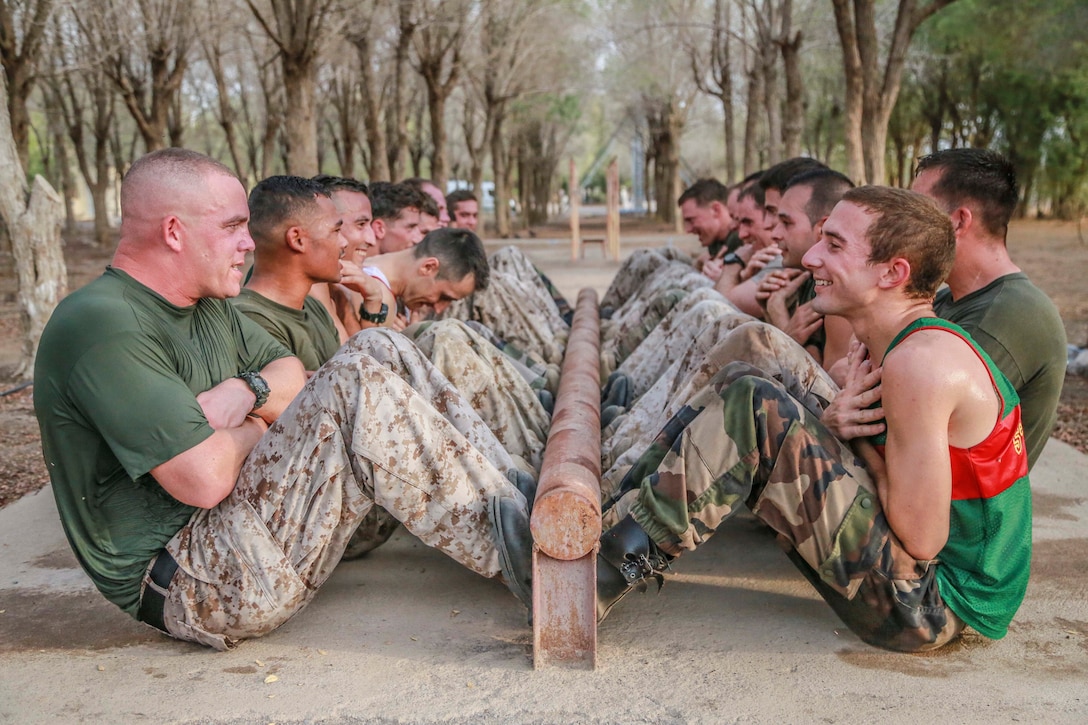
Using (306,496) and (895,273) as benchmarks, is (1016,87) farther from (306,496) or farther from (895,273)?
(306,496)

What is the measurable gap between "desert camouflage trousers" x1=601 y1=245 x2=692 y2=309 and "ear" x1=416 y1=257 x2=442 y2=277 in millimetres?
3537

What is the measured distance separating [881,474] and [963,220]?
1.20 m

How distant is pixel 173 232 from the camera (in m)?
2.91

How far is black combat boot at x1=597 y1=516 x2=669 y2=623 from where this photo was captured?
2.92 meters

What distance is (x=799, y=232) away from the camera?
482cm

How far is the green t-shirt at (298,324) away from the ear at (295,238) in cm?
25

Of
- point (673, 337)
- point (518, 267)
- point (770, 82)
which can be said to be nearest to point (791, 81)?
point (770, 82)

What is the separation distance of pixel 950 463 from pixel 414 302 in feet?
12.2

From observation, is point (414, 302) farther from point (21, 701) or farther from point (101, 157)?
point (101, 157)

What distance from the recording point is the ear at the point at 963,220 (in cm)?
351

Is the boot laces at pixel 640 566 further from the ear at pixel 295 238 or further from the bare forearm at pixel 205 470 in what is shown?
the ear at pixel 295 238

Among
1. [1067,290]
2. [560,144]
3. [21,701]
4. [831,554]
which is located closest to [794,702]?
[831,554]

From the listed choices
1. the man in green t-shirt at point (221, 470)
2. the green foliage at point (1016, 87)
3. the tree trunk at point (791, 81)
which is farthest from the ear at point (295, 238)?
the green foliage at point (1016, 87)

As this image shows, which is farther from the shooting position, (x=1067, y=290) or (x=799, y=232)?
(x=1067, y=290)
